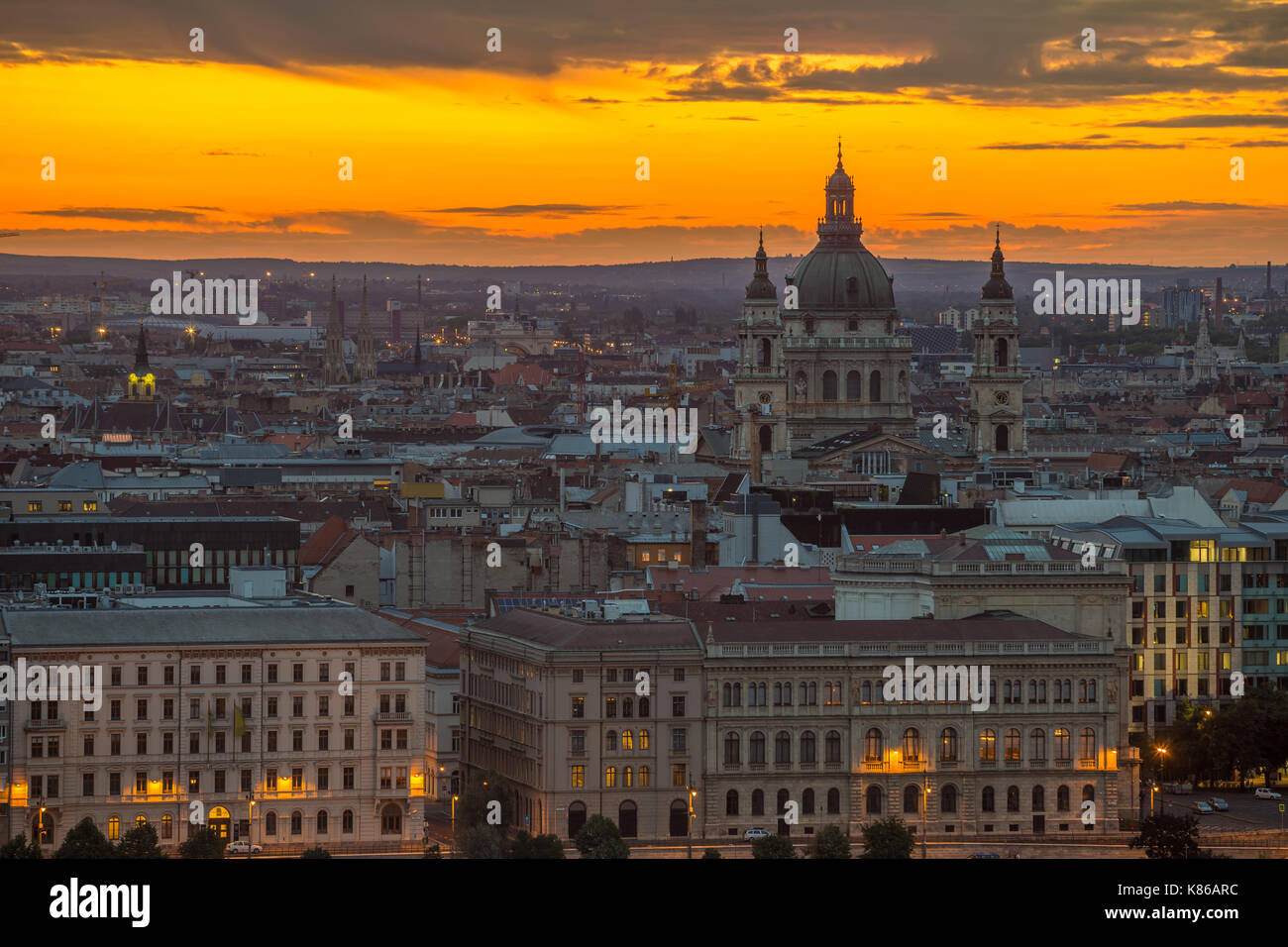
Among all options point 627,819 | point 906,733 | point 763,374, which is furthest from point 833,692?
point 763,374

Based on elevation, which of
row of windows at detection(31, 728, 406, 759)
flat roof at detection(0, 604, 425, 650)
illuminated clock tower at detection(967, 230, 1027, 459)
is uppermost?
illuminated clock tower at detection(967, 230, 1027, 459)

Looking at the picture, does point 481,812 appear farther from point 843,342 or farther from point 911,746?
point 843,342

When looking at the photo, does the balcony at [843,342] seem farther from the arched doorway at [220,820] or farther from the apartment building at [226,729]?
the arched doorway at [220,820]

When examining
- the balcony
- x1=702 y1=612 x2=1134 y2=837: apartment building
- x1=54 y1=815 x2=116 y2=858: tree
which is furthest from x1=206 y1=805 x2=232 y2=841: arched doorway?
the balcony

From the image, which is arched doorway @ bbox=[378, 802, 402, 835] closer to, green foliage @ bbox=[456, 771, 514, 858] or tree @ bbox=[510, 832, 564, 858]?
green foliage @ bbox=[456, 771, 514, 858]

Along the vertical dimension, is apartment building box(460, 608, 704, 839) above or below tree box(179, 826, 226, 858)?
above
